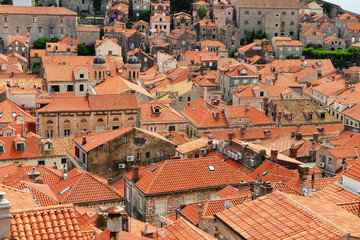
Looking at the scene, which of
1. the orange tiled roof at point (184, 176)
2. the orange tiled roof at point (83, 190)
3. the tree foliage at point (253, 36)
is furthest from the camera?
the tree foliage at point (253, 36)

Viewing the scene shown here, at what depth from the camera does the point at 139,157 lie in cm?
4588

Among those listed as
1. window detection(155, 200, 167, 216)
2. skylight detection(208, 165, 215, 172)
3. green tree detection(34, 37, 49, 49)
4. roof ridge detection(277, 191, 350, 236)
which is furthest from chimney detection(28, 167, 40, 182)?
green tree detection(34, 37, 49, 49)

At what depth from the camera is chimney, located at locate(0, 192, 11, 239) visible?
1327 centimetres

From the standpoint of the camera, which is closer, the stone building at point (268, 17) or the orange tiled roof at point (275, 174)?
the orange tiled roof at point (275, 174)

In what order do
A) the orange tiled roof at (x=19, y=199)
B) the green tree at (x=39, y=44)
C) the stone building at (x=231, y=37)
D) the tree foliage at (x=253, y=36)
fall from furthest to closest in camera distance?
the tree foliage at (x=253, y=36) → the stone building at (x=231, y=37) → the green tree at (x=39, y=44) → the orange tiled roof at (x=19, y=199)

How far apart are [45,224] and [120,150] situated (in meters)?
30.1

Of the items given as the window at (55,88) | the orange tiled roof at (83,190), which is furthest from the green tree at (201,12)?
the orange tiled roof at (83,190)

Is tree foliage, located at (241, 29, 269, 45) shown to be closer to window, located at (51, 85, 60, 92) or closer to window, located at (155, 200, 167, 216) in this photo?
window, located at (51, 85, 60, 92)

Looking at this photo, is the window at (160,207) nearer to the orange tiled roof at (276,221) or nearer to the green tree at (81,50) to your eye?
the orange tiled roof at (276,221)

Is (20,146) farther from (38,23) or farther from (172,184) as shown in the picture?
(38,23)

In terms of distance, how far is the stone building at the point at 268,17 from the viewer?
141 m

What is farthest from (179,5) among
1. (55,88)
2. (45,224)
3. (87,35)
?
(45,224)

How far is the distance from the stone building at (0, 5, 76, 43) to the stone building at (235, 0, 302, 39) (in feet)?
127

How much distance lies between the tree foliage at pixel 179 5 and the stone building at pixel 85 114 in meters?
92.0
